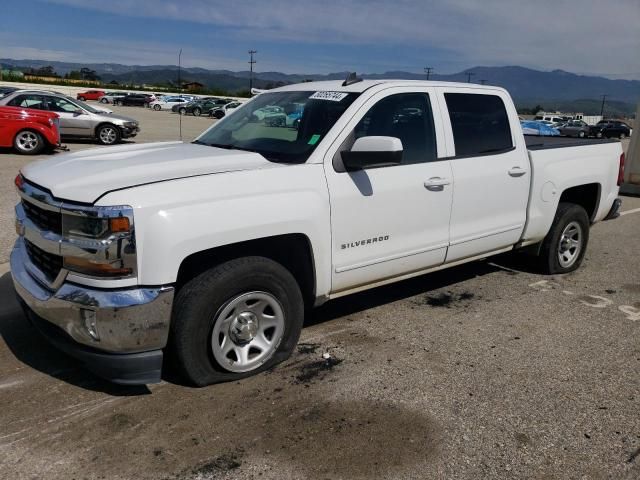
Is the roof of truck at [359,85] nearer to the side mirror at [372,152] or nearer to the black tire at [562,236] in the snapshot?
the side mirror at [372,152]

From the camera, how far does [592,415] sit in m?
3.36

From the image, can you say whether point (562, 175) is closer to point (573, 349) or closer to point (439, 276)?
point (439, 276)

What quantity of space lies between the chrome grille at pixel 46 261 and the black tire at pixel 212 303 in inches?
27.0

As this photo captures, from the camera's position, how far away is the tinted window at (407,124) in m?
4.14

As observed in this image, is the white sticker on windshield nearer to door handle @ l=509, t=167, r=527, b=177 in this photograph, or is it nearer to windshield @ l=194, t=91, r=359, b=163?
windshield @ l=194, t=91, r=359, b=163

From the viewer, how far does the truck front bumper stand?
2982 millimetres

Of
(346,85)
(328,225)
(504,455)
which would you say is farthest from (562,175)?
(504,455)

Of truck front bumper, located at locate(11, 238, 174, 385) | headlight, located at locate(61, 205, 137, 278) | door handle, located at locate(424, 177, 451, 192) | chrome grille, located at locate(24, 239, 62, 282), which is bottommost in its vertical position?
truck front bumper, located at locate(11, 238, 174, 385)

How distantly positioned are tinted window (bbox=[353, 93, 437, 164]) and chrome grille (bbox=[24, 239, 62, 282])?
6.93 ft

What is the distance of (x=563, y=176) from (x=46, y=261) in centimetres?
462

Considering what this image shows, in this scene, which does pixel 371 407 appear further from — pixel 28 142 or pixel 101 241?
pixel 28 142

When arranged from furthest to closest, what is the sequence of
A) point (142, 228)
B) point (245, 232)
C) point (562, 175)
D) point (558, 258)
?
point (558, 258), point (562, 175), point (245, 232), point (142, 228)

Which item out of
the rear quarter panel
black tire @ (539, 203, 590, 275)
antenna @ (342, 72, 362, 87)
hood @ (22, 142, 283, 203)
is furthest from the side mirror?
black tire @ (539, 203, 590, 275)

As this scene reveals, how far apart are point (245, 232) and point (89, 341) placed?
1024 mm
